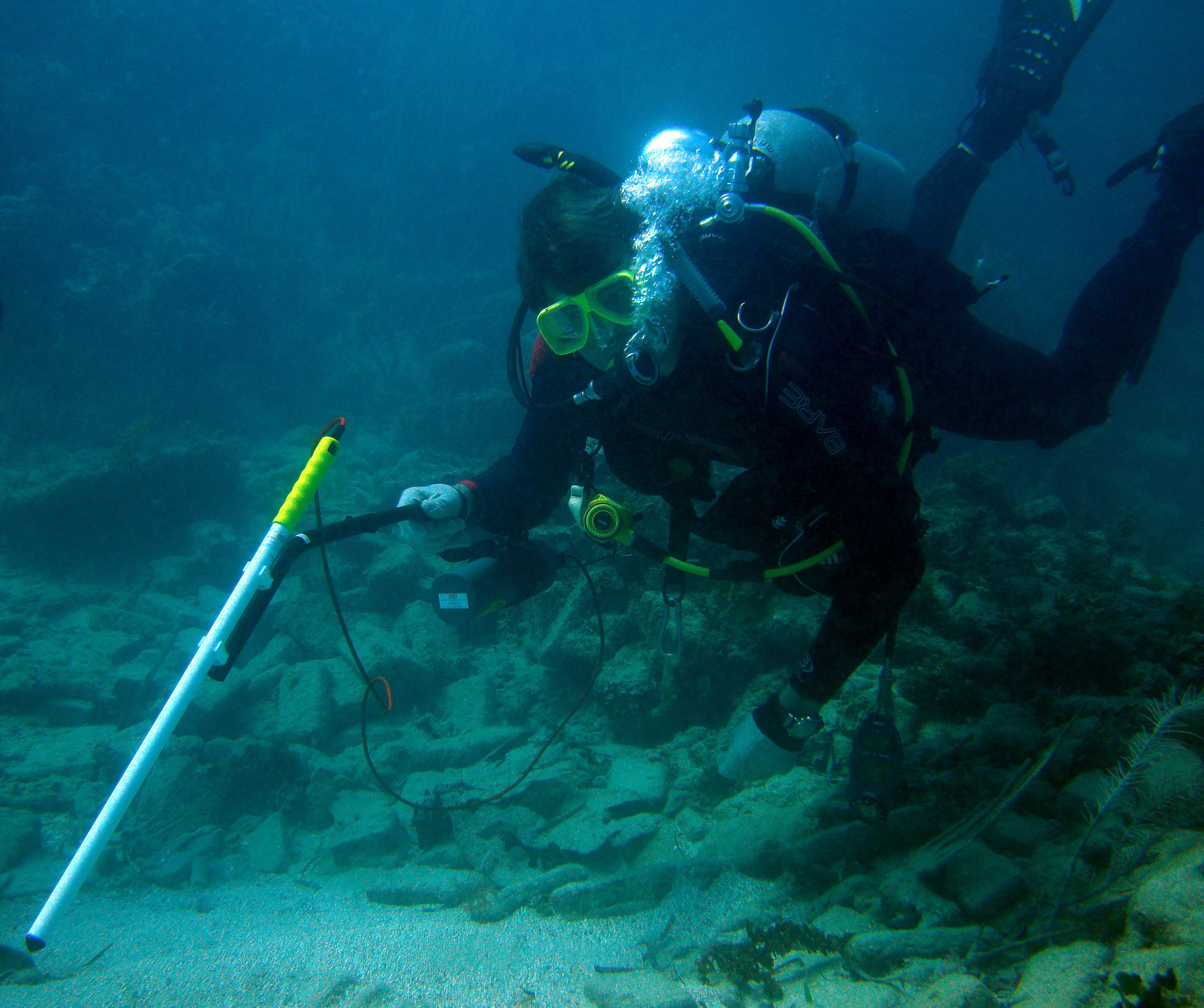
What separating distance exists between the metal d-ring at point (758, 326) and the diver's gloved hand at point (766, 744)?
144 centimetres

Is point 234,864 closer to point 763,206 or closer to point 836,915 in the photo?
point 836,915

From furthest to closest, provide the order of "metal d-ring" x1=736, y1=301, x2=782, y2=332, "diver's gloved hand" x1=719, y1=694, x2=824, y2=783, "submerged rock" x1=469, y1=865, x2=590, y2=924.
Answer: "submerged rock" x1=469, y1=865, x2=590, y2=924, "diver's gloved hand" x1=719, y1=694, x2=824, y2=783, "metal d-ring" x1=736, y1=301, x2=782, y2=332

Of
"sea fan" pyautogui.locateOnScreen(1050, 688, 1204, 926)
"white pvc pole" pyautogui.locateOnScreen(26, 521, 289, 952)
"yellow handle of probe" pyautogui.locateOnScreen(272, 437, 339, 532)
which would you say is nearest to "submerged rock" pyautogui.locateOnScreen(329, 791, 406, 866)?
"white pvc pole" pyautogui.locateOnScreen(26, 521, 289, 952)

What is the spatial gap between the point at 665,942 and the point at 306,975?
1437 millimetres

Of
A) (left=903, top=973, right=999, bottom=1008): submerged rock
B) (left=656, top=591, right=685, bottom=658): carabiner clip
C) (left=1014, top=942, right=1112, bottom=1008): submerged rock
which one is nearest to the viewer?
(left=1014, top=942, right=1112, bottom=1008): submerged rock

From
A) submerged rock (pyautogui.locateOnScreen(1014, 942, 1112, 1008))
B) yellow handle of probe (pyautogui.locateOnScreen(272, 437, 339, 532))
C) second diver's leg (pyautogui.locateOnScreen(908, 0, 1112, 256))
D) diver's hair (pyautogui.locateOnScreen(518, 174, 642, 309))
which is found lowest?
submerged rock (pyautogui.locateOnScreen(1014, 942, 1112, 1008))

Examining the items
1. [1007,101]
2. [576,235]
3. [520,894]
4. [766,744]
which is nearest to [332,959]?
[520,894]

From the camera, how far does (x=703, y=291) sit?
6.26ft

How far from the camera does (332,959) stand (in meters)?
2.30

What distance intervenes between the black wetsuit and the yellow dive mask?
0.25 meters

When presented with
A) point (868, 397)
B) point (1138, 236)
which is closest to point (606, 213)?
point (868, 397)

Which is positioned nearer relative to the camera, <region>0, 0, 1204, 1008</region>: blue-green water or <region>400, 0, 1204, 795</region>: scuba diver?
<region>400, 0, 1204, 795</region>: scuba diver

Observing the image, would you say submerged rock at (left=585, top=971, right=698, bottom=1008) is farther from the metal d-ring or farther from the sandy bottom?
the metal d-ring

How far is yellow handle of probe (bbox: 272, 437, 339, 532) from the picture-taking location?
5.11ft
